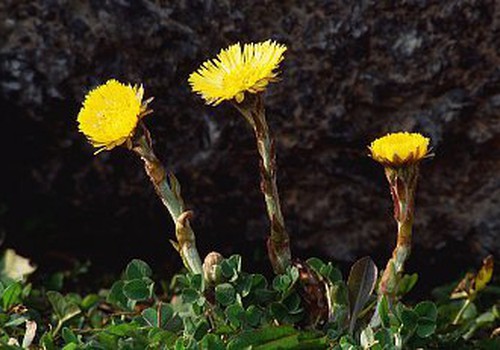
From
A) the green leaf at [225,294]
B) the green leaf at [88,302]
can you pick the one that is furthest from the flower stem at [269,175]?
the green leaf at [88,302]

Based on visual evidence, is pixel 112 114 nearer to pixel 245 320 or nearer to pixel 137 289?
pixel 137 289

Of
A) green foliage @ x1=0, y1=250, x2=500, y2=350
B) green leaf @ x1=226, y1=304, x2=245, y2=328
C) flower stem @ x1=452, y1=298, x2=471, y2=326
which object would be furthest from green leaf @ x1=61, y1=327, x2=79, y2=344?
flower stem @ x1=452, y1=298, x2=471, y2=326

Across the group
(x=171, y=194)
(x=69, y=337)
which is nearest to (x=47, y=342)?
(x=69, y=337)

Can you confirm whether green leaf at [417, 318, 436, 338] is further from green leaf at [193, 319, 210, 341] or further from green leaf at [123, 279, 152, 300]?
green leaf at [123, 279, 152, 300]

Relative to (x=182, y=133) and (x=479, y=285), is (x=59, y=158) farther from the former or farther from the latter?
(x=479, y=285)

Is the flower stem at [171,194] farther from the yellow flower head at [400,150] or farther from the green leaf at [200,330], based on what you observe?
the yellow flower head at [400,150]

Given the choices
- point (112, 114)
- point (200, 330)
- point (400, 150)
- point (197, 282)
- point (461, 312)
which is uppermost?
point (112, 114)

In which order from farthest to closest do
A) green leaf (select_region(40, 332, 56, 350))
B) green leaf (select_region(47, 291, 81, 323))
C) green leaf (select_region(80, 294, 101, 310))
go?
1. green leaf (select_region(80, 294, 101, 310))
2. green leaf (select_region(47, 291, 81, 323))
3. green leaf (select_region(40, 332, 56, 350))
